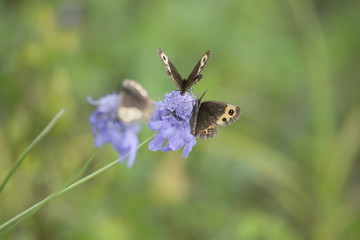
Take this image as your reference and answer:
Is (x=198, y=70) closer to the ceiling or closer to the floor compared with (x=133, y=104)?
closer to the ceiling

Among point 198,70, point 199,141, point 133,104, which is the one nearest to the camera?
point 133,104

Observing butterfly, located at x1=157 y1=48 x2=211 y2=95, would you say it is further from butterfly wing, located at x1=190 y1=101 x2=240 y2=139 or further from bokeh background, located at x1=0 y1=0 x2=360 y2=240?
bokeh background, located at x1=0 y1=0 x2=360 y2=240

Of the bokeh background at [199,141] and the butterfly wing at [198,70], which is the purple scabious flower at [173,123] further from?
the bokeh background at [199,141]

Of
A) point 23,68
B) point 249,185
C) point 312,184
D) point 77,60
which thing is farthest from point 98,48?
point 312,184

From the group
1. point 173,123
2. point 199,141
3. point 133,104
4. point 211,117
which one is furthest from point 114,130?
point 199,141

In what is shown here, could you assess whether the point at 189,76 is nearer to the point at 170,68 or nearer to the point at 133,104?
the point at 170,68

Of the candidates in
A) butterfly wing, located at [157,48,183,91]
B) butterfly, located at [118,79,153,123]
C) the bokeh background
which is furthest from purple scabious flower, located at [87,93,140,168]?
the bokeh background
